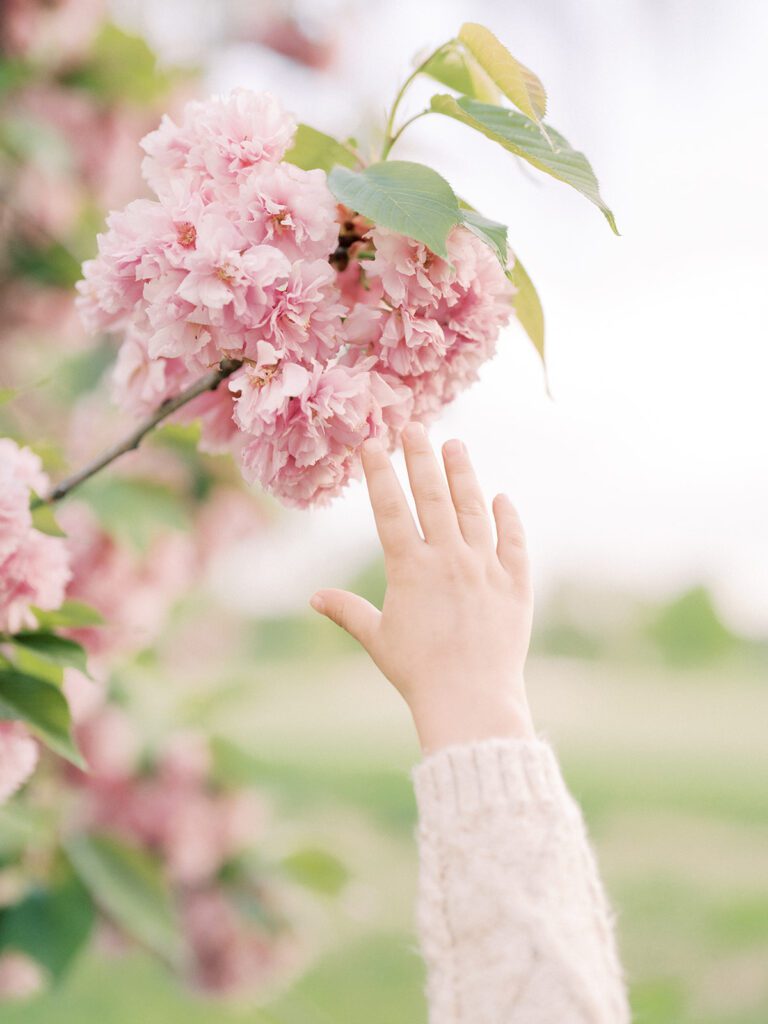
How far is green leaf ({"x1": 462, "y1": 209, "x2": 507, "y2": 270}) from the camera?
62 cm

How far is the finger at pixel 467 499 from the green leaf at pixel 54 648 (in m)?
0.31

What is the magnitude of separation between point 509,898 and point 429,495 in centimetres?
27

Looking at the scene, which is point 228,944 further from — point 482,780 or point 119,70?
point 119,70

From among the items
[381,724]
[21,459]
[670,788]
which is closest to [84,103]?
[21,459]

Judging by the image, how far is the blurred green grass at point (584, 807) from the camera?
2.24m

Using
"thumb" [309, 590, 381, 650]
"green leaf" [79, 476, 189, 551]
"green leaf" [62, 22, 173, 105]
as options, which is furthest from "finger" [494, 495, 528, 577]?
"green leaf" [62, 22, 173, 105]

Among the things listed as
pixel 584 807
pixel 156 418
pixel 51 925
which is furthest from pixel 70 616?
pixel 584 807

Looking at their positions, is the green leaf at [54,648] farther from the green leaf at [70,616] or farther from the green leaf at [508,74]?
the green leaf at [508,74]

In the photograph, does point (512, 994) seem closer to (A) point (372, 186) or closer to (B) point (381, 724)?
(A) point (372, 186)

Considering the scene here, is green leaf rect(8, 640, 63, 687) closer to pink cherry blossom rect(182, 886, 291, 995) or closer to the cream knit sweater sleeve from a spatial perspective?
the cream knit sweater sleeve

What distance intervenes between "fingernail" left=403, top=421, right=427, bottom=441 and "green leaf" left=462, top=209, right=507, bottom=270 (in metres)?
0.14

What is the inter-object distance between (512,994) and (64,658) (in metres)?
0.41

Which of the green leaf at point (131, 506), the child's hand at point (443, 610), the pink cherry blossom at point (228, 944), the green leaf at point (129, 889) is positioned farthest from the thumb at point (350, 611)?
the pink cherry blossom at point (228, 944)

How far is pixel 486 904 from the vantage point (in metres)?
0.67
